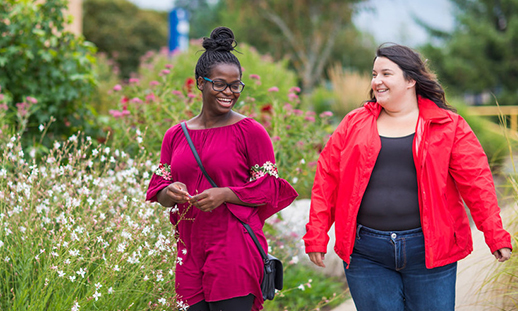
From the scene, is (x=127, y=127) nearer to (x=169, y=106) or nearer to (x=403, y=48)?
(x=169, y=106)

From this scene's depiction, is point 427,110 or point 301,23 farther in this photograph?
point 301,23

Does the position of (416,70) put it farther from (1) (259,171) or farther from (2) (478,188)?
(1) (259,171)

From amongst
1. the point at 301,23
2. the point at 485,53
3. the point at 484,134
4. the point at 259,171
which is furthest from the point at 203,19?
the point at 259,171

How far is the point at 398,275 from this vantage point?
8.90 feet

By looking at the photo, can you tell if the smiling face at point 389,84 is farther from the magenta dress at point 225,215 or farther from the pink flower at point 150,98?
the pink flower at point 150,98

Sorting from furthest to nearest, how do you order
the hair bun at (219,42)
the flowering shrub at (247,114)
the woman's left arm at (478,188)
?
1. the flowering shrub at (247,114)
2. the hair bun at (219,42)
3. the woman's left arm at (478,188)

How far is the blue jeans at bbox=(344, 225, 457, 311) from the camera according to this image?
2.62 metres

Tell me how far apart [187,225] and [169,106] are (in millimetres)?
2854

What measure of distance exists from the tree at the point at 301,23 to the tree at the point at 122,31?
5.60 metres

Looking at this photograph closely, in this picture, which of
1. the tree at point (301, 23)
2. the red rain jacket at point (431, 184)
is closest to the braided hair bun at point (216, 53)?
the red rain jacket at point (431, 184)

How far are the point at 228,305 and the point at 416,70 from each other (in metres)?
1.53

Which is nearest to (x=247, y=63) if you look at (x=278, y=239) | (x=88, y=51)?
(x=88, y=51)

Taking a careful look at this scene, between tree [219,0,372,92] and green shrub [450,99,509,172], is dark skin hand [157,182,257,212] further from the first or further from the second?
tree [219,0,372,92]

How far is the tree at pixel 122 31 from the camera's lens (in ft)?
80.5
